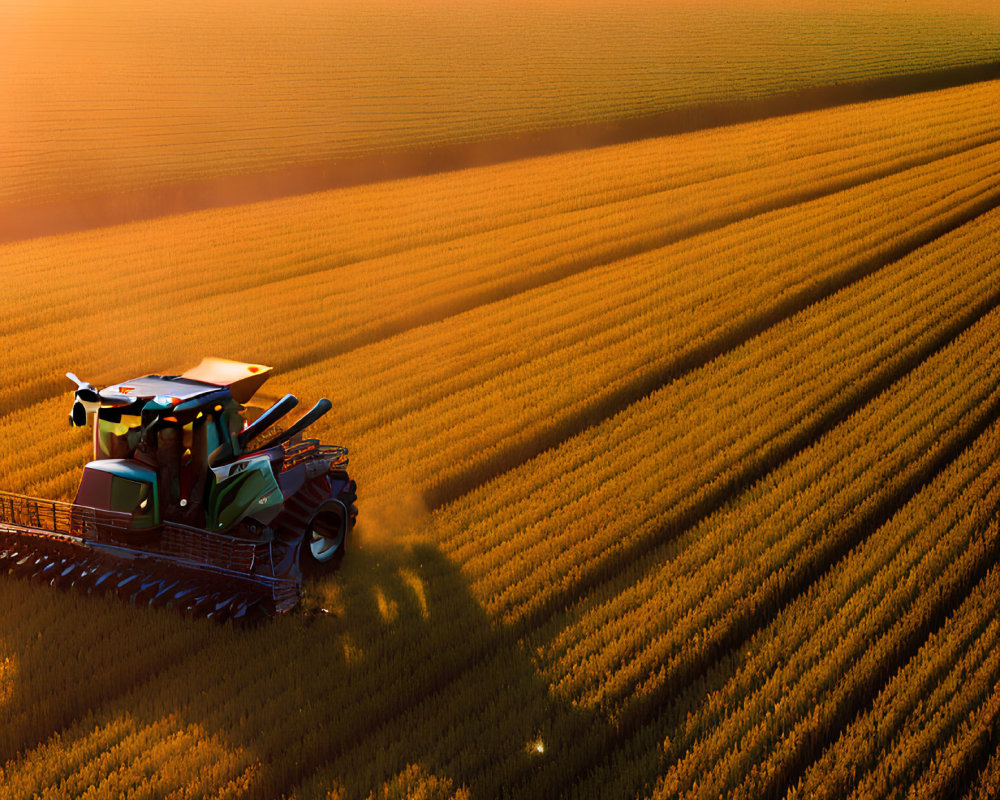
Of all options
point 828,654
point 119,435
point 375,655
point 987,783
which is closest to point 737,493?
point 828,654

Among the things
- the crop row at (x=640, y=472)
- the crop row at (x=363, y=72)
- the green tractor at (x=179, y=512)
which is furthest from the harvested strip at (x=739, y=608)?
the crop row at (x=363, y=72)

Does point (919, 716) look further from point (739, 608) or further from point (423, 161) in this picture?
point (423, 161)

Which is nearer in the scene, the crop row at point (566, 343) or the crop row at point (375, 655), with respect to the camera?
the crop row at point (375, 655)

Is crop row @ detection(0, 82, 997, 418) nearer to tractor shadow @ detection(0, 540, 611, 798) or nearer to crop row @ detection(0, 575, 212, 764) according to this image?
crop row @ detection(0, 575, 212, 764)

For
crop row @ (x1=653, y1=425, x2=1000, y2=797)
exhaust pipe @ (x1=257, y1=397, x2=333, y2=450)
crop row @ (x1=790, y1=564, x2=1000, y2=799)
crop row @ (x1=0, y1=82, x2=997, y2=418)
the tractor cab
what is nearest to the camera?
crop row @ (x1=790, y1=564, x2=1000, y2=799)

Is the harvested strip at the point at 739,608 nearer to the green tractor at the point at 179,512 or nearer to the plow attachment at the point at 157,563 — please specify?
the plow attachment at the point at 157,563

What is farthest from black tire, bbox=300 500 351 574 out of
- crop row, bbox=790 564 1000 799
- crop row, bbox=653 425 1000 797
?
crop row, bbox=790 564 1000 799
